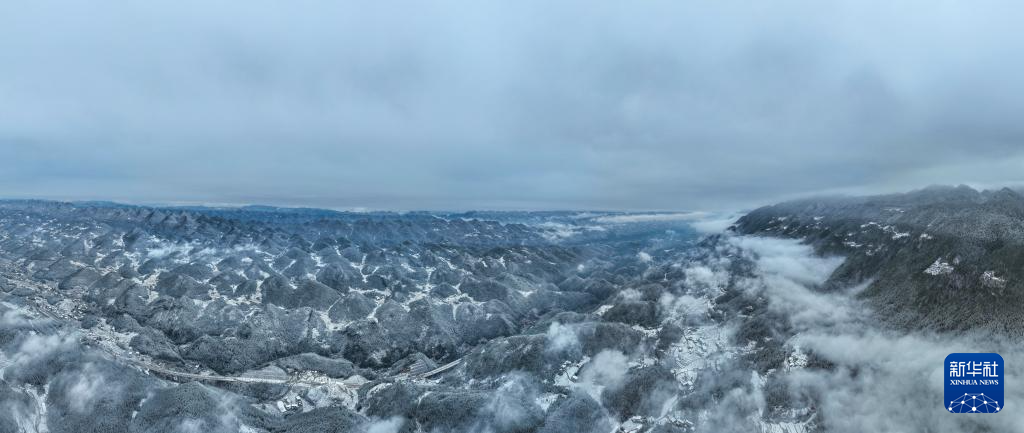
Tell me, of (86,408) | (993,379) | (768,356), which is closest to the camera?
(993,379)

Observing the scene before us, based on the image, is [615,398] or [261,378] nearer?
[615,398]

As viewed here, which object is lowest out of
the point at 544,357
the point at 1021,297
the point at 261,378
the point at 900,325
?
the point at 261,378

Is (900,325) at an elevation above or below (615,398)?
above

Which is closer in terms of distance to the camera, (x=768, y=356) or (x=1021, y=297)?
(x=1021, y=297)

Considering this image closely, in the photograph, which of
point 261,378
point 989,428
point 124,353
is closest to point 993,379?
point 989,428

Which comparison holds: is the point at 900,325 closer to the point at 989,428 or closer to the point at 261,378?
the point at 989,428

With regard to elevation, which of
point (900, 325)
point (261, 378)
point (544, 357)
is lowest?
point (261, 378)

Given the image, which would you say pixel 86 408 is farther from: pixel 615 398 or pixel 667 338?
pixel 667 338

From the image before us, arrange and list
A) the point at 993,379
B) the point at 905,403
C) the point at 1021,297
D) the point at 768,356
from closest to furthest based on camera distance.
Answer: the point at 993,379
the point at 905,403
the point at 1021,297
the point at 768,356


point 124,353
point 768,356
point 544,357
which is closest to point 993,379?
point 768,356
